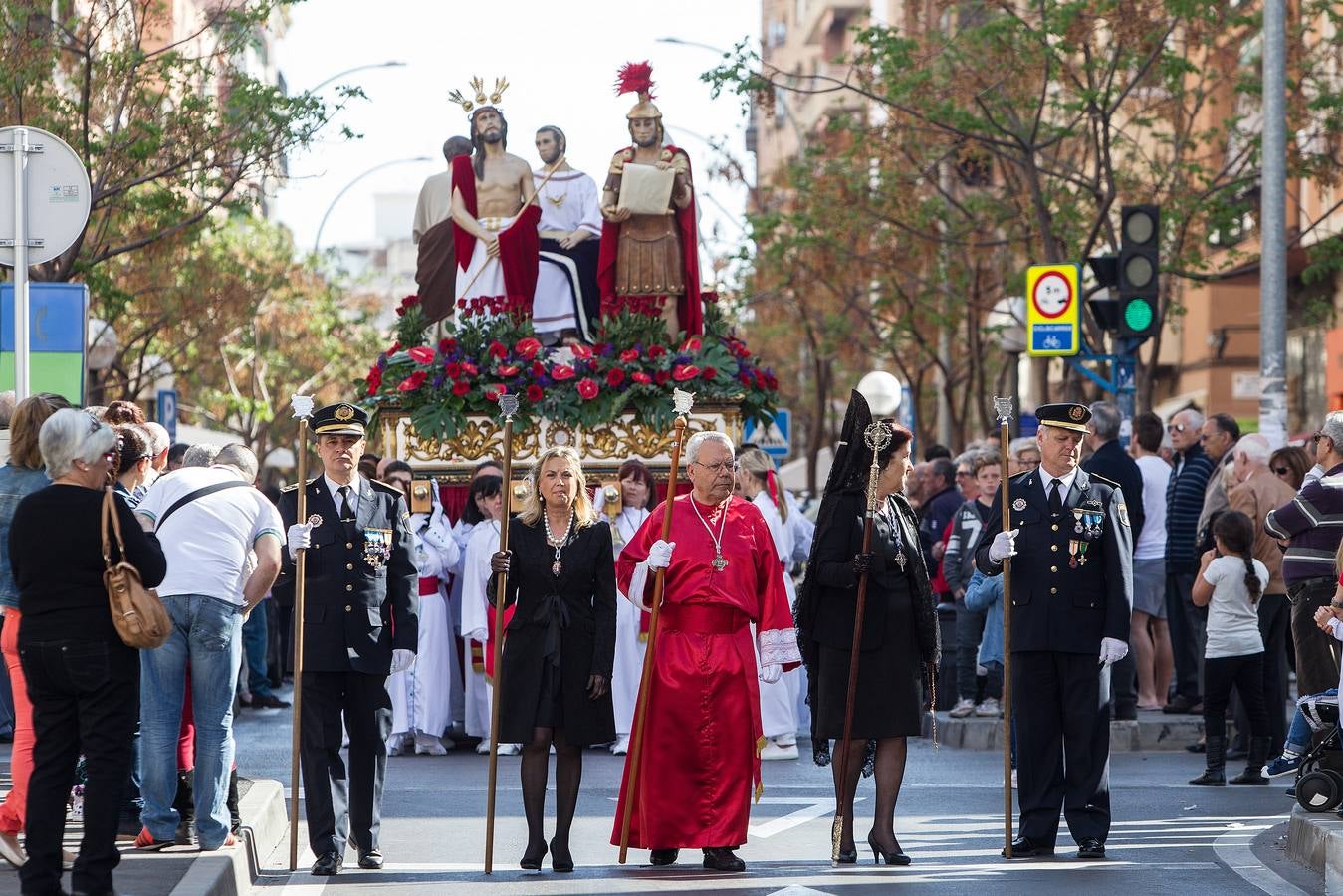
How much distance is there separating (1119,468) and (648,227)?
4481 mm

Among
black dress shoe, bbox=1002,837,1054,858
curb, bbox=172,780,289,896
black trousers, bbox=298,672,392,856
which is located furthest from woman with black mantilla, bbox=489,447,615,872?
black dress shoe, bbox=1002,837,1054,858

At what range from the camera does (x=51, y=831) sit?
8203mm

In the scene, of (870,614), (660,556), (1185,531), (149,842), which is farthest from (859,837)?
(1185,531)

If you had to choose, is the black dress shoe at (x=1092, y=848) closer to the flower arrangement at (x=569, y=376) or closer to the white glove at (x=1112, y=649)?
the white glove at (x=1112, y=649)

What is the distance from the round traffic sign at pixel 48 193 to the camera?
11.1 m

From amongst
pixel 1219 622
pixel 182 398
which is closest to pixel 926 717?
pixel 1219 622

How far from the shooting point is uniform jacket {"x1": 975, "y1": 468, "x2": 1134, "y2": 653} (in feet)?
35.0

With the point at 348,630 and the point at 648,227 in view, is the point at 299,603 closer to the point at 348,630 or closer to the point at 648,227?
the point at 348,630

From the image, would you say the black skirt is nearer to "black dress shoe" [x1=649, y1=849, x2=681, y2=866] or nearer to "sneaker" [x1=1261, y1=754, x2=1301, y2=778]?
"black dress shoe" [x1=649, y1=849, x2=681, y2=866]

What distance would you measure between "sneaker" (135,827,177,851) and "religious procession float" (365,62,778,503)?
745cm

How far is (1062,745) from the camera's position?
10.8 meters

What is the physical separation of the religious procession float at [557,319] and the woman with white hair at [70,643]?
8.63 m

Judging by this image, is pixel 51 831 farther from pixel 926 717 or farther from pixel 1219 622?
pixel 926 717

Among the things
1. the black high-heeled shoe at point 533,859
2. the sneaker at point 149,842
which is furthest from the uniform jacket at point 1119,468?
the sneaker at point 149,842
